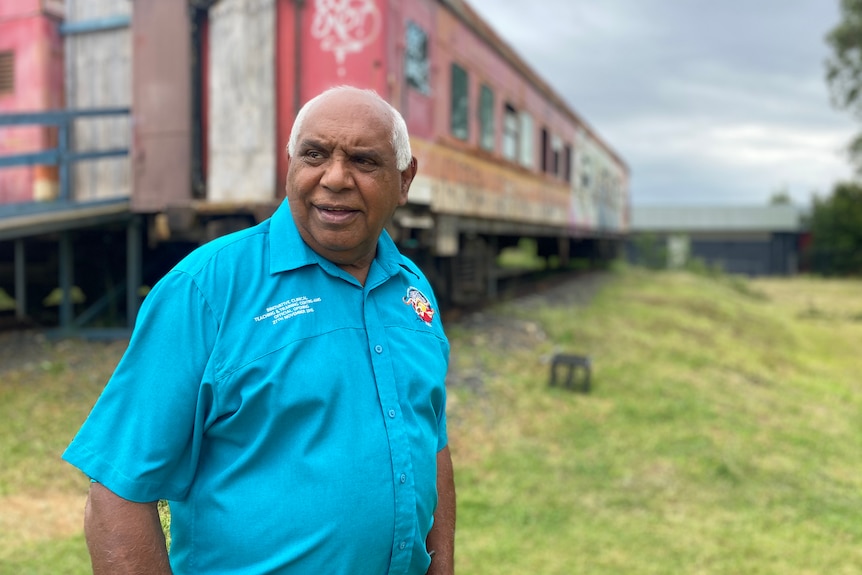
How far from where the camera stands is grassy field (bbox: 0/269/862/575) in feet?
13.3

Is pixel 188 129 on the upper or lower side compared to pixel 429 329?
upper

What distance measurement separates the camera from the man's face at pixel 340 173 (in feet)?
5.42

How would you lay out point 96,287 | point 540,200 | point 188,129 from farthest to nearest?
1. point 540,200
2. point 96,287
3. point 188,129

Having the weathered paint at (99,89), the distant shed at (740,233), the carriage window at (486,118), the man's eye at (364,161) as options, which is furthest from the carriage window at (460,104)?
the distant shed at (740,233)

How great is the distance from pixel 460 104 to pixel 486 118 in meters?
1.05

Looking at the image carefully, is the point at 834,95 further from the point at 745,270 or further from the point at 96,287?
the point at 96,287

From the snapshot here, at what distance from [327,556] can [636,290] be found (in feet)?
53.5

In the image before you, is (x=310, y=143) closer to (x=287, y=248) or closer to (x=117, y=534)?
(x=287, y=248)

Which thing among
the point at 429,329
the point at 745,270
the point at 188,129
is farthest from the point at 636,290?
the point at 745,270

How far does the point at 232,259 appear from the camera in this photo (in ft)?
5.05

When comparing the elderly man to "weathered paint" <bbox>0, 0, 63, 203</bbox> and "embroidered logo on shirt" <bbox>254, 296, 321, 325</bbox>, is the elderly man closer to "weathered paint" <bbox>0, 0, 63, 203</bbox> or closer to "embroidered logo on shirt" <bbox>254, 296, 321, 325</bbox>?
"embroidered logo on shirt" <bbox>254, 296, 321, 325</bbox>

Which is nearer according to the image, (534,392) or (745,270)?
(534,392)

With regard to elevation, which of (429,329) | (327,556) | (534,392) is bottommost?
(534,392)

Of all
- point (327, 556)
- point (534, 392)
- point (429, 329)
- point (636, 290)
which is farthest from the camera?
point (636, 290)
